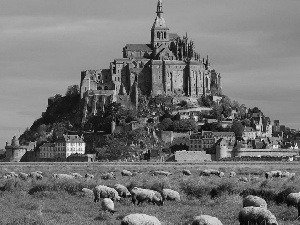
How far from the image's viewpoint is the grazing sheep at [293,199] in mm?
23684

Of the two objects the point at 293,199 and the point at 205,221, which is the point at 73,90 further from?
the point at 205,221

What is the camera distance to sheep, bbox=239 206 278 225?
18.9 m

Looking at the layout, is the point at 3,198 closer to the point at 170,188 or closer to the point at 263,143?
the point at 170,188

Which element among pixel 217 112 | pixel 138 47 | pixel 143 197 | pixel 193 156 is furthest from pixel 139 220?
pixel 138 47

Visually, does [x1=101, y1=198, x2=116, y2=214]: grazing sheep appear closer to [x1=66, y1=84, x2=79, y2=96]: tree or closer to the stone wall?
the stone wall

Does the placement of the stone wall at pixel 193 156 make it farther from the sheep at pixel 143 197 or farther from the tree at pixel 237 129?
the sheep at pixel 143 197

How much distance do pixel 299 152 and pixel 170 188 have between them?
80886 mm

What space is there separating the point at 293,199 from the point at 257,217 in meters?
5.23

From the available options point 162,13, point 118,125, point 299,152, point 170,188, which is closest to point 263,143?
point 299,152

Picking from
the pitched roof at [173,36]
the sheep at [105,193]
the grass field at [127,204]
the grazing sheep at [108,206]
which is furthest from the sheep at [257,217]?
the pitched roof at [173,36]

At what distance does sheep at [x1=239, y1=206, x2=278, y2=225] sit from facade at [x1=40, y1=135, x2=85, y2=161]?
95697 millimetres

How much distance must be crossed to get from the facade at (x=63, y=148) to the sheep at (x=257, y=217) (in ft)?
314

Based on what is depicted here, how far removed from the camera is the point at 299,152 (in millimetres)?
107312

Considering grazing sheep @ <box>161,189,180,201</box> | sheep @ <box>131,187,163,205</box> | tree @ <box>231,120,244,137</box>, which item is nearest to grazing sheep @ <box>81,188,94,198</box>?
sheep @ <box>131,187,163,205</box>
